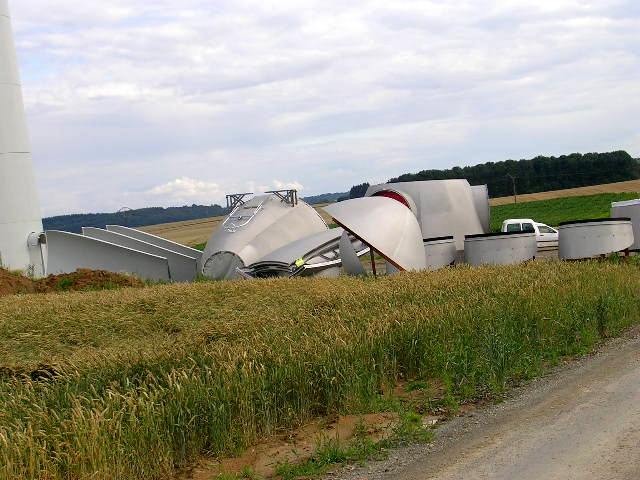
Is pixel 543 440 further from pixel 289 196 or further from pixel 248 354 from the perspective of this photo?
pixel 289 196

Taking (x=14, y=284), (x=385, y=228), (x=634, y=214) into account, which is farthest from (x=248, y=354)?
(x=634, y=214)

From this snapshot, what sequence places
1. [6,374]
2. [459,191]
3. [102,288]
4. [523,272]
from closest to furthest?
[6,374] < [523,272] < [102,288] < [459,191]

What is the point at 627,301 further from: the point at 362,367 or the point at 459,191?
the point at 459,191

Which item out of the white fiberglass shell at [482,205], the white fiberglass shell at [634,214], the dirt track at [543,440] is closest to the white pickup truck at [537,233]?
the white fiberglass shell at [482,205]

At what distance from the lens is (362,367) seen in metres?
10.1

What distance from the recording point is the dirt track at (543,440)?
7.27m

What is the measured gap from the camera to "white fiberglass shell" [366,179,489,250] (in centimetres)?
3125

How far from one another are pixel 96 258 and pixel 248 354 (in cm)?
2339

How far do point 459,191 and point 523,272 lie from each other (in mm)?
13787

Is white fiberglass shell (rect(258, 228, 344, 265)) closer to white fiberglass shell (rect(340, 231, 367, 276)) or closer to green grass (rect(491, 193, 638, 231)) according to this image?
white fiberglass shell (rect(340, 231, 367, 276))

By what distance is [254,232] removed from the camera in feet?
102

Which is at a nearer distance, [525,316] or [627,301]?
[525,316]

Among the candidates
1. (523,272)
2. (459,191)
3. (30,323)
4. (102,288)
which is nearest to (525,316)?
(523,272)

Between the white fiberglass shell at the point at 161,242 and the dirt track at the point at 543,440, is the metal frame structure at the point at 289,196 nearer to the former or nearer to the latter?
the white fiberglass shell at the point at 161,242
